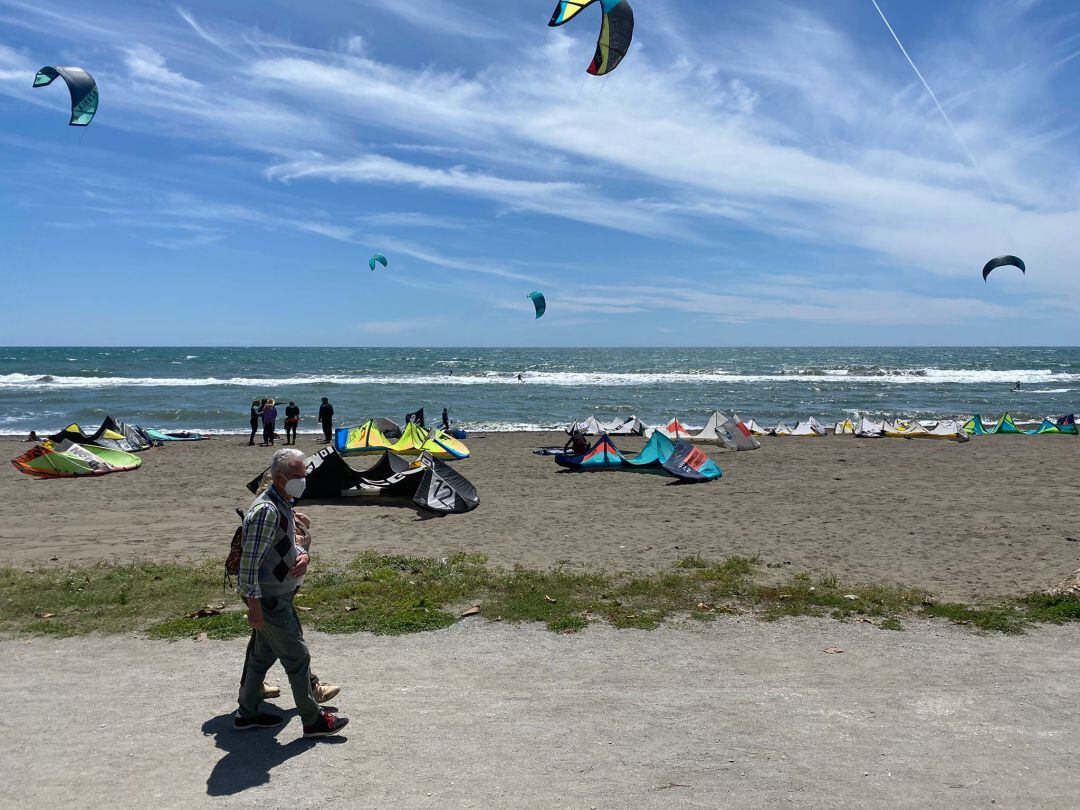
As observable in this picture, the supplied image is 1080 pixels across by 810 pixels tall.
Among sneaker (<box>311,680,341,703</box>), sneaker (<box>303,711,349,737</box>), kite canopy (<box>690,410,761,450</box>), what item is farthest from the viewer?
kite canopy (<box>690,410,761,450</box>)

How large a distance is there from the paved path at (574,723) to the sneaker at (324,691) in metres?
0.14

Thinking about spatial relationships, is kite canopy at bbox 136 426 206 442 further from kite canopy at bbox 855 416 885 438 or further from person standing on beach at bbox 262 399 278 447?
kite canopy at bbox 855 416 885 438

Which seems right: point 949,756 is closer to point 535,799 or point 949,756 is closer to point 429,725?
point 535,799

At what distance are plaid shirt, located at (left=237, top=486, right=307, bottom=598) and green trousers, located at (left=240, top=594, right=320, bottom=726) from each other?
0.10 m

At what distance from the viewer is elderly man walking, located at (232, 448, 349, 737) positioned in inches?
153

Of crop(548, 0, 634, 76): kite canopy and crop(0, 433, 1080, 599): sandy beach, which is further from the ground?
crop(548, 0, 634, 76): kite canopy

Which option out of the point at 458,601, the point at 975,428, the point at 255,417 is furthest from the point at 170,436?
the point at 975,428

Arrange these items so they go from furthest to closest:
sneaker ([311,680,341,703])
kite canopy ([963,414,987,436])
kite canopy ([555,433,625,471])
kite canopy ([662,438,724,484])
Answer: kite canopy ([963,414,987,436]), kite canopy ([555,433,625,471]), kite canopy ([662,438,724,484]), sneaker ([311,680,341,703])

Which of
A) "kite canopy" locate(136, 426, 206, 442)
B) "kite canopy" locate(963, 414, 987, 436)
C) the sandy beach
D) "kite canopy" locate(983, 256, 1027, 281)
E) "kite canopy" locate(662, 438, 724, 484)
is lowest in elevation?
"kite canopy" locate(136, 426, 206, 442)

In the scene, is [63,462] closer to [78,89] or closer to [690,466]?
[78,89]

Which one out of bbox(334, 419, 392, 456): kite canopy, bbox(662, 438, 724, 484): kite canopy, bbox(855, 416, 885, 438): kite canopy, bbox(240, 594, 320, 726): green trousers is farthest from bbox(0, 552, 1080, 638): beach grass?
bbox(855, 416, 885, 438): kite canopy

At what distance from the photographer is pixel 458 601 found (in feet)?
22.5

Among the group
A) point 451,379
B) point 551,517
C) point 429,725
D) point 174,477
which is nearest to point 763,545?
point 551,517

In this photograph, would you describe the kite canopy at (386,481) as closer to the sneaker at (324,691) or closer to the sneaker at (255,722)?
the sneaker at (324,691)
